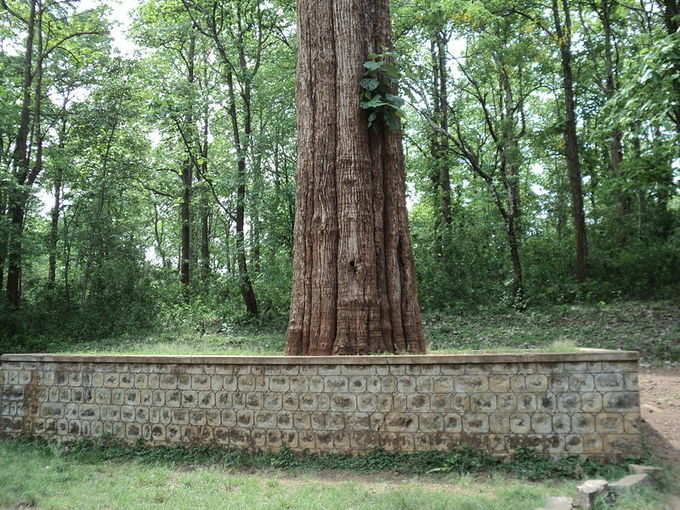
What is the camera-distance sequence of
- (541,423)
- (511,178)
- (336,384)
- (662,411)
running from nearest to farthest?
1. (541,423)
2. (336,384)
3. (662,411)
4. (511,178)

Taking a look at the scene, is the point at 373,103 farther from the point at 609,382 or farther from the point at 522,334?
the point at 522,334

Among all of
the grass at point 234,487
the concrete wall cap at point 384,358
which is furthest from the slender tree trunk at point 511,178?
the grass at point 234,487

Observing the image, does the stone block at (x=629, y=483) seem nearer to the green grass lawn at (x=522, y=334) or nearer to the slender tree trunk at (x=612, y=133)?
the green grass lawn at (x=522, y=334)

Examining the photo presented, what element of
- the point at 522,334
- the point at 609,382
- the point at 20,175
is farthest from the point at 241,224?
the point at 609,382

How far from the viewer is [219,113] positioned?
20.7 metres

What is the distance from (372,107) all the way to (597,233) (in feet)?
41.3

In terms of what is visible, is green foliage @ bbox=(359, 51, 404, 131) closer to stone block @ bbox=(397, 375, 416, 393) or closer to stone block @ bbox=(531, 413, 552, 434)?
stone block @ bbox=(397, 375, 416, 393)

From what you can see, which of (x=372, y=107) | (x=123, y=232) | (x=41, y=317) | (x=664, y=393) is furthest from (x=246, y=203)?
(x=664, y=393)

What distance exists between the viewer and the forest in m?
15.2

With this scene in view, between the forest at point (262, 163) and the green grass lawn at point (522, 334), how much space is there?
3.27 ft

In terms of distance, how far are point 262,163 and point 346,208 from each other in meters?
11.0

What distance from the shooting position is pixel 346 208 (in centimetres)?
679

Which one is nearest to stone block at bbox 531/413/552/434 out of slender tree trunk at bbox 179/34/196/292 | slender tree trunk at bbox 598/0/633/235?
slender tree trunk at bbox 598/0/633/235

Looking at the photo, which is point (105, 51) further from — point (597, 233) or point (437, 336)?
point (597, 233)
